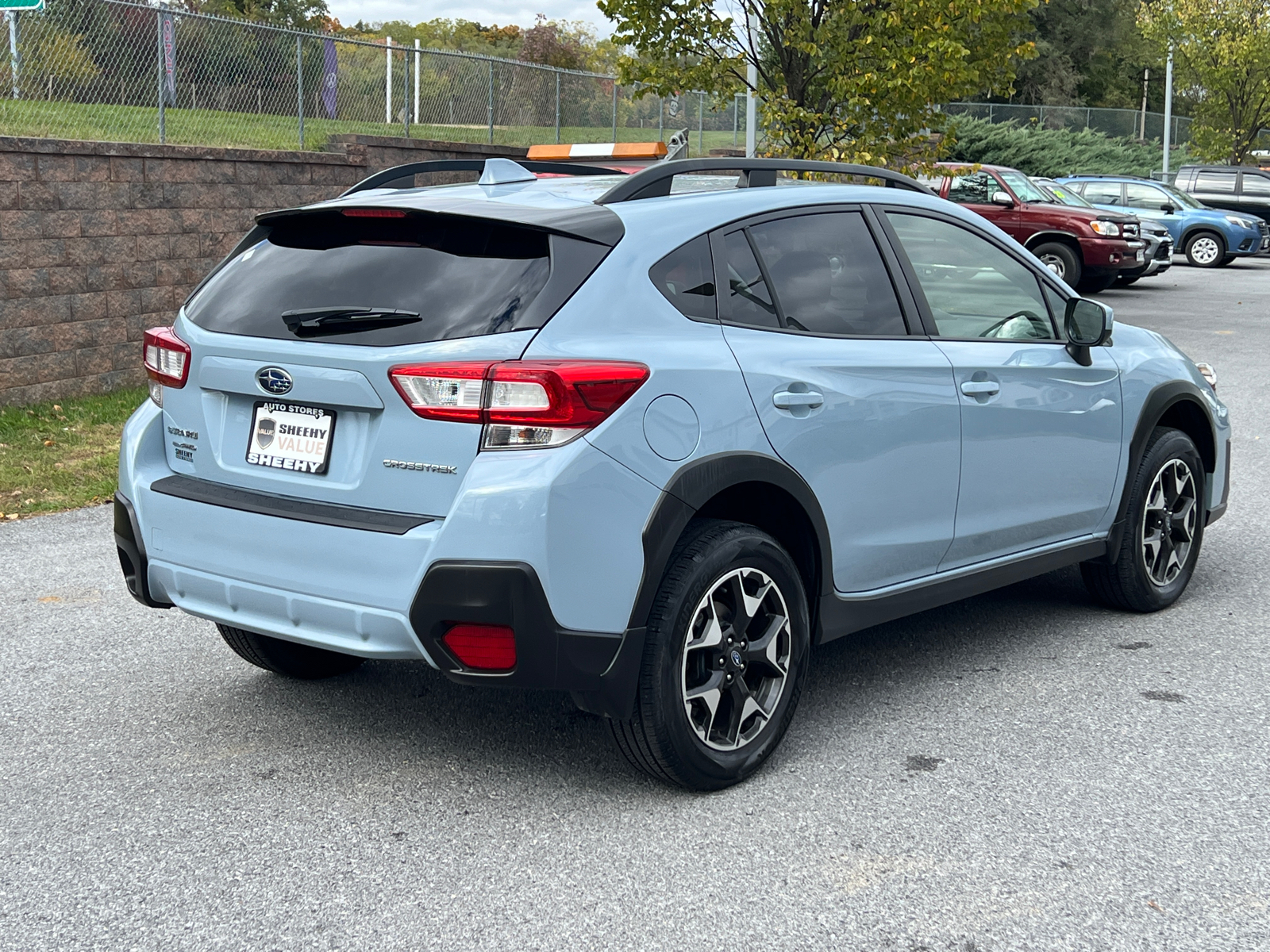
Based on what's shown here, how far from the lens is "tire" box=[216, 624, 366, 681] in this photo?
4.68m

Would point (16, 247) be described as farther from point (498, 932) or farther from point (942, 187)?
point (942, 187)

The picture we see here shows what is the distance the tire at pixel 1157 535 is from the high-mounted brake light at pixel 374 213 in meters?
3.20

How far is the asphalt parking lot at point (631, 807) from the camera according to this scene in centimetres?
319

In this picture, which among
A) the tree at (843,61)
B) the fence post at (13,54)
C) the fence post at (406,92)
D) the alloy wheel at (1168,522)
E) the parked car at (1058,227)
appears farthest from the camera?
the parked car at (1058,227)

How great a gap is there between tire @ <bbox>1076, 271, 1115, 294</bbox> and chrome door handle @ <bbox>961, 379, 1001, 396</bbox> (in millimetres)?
18072

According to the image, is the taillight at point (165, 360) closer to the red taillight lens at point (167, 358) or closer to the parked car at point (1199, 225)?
the red taillight lens at point (167, 358)

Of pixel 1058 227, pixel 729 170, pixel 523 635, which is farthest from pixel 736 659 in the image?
pixel 1058 227

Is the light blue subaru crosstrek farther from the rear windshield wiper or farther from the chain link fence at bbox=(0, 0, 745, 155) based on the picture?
the chain link fence at bbox=(0, 0, 745, 155)

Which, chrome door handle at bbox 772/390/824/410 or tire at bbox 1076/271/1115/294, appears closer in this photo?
chrome door handle at bbox 772/390/824/410

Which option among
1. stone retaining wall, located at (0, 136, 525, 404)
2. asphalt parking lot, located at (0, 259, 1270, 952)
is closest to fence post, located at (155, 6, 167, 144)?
stone retaining wall, located at (0, 136, 525, 404)

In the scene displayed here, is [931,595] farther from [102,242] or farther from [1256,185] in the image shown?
[1256,185]

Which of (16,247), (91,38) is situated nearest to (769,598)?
(16,247)

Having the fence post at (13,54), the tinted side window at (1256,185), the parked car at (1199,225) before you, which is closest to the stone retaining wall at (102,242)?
the fence post at (13,54)

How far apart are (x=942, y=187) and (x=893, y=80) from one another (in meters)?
5.61
